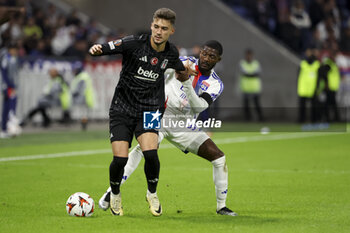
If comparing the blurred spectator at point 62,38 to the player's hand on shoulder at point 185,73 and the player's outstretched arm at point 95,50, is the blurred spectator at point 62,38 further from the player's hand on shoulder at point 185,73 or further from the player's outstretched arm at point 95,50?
the player's outstretched arm at point 95,50

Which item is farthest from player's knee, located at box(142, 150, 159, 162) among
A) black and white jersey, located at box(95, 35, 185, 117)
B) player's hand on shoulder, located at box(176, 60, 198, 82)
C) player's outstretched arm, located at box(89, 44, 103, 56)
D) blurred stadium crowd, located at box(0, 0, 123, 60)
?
blurred stadium crowd, located at box(0, 0, 123, 60)

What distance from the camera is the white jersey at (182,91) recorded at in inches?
321

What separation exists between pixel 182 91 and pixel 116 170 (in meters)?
1.55

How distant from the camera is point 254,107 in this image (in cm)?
2783

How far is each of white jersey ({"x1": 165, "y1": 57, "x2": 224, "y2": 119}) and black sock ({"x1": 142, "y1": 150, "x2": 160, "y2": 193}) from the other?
1054 millimetres

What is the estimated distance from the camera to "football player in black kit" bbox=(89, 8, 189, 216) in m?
7.45

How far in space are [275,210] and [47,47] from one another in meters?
17.2

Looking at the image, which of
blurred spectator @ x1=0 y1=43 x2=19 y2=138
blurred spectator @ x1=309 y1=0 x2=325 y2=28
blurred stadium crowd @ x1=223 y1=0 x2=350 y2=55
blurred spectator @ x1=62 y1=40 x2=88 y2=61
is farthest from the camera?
blurred spectator @ x1=309 y1=0 x2=325 y2=28

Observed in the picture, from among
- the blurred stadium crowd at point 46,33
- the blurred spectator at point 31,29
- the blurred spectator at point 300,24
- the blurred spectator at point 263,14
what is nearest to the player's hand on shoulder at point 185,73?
the blurred stadium crowd at point 46,33

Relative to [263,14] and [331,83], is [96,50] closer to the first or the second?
[331,83]

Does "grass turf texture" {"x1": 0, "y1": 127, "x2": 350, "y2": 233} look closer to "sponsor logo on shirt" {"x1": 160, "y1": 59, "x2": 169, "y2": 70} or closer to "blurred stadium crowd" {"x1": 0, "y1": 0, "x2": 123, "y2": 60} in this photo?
"sponsor logo on shirt" {"x1": 160, "y1": 59, "x2": 169, "y2": 70}

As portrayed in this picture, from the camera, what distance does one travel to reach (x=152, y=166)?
7594 mm

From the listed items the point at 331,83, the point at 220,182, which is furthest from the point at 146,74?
the point at 331,83

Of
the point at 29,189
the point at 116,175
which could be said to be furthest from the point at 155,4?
the point at 116,175
